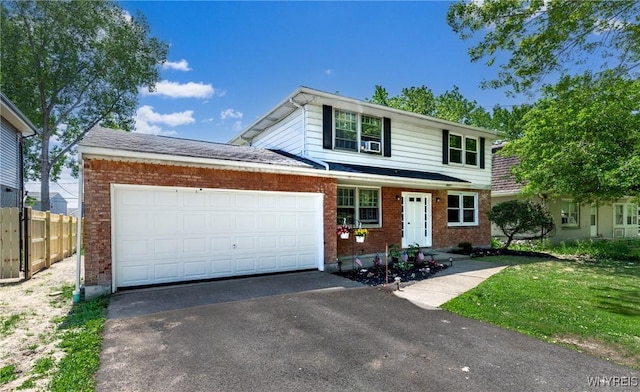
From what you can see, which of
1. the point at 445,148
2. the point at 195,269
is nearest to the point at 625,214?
the point at 445,148

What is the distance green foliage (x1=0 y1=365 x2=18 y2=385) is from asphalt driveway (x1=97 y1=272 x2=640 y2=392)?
31.9 inches

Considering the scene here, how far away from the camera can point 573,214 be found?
17953mm

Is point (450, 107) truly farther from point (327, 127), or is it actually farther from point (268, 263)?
point (268, 263)

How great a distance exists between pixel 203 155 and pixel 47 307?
162 inches

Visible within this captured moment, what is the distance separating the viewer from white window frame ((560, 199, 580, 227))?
1736 cm

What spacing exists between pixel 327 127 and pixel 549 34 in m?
6.14

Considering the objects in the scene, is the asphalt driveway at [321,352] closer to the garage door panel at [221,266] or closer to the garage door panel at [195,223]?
the garage door panel at [221,266]

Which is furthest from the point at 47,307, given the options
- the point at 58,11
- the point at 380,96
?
the point at 380,96

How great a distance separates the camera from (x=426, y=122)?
12734mm

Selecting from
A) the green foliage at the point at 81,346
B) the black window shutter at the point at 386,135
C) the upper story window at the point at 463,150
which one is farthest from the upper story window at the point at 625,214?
the green foliage at the point at 81,346

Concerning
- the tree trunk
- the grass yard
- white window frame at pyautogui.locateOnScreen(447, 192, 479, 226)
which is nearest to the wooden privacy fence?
the grass yard

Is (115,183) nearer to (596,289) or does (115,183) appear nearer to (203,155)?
(203,155)

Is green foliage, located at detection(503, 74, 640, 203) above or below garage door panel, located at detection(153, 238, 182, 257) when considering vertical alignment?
above

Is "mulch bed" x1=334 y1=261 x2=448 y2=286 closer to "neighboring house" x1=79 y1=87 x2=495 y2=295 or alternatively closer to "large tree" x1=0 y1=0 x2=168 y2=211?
"neighboring house" x1=79 y1=87 x2=495 y2=295
